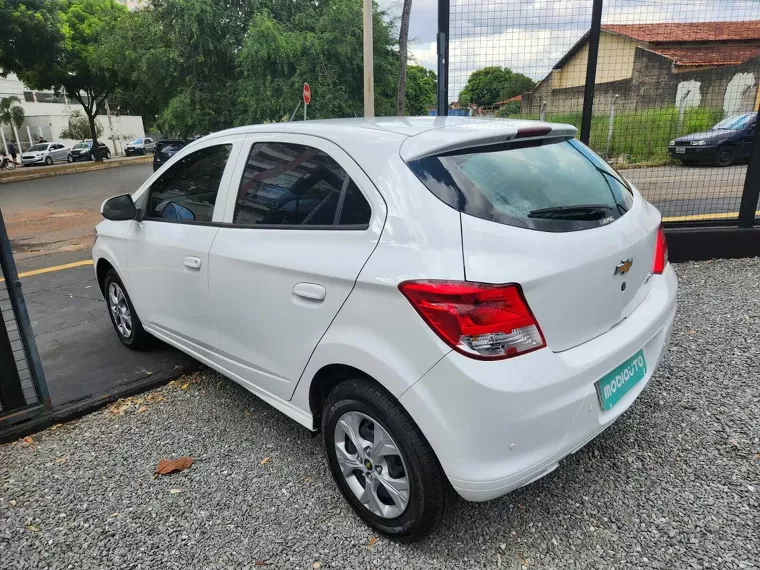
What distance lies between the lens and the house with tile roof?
17.8 feet

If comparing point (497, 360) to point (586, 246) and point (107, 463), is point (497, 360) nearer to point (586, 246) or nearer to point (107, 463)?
point (586, 246)

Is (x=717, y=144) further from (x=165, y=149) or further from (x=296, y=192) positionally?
(x=165, y=149)

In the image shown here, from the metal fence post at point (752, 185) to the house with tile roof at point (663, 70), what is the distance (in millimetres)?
607

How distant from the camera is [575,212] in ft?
7.14

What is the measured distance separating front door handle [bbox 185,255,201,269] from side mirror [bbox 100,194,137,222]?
75 centimetres

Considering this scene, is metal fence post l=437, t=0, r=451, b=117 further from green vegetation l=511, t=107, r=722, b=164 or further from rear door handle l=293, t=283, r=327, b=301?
rear door handle l=293, t=283, r=327, b=301

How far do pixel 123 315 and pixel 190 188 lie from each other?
4.93 ft

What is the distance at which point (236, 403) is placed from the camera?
3.46 metres

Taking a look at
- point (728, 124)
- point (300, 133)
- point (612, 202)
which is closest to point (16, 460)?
point (300, 133)

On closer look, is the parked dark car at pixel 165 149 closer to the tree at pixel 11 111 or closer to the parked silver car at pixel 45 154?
the parked silver car at pixel 45 154

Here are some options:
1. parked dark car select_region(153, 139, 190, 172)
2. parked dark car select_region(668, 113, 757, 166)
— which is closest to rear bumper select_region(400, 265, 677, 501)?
parked dark car select_region(668, 113, 757, 166)

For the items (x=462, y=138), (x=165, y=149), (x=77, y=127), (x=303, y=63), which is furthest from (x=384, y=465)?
(x=77, y=127)

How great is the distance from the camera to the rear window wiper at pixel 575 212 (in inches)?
82.4

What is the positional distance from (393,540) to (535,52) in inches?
186
